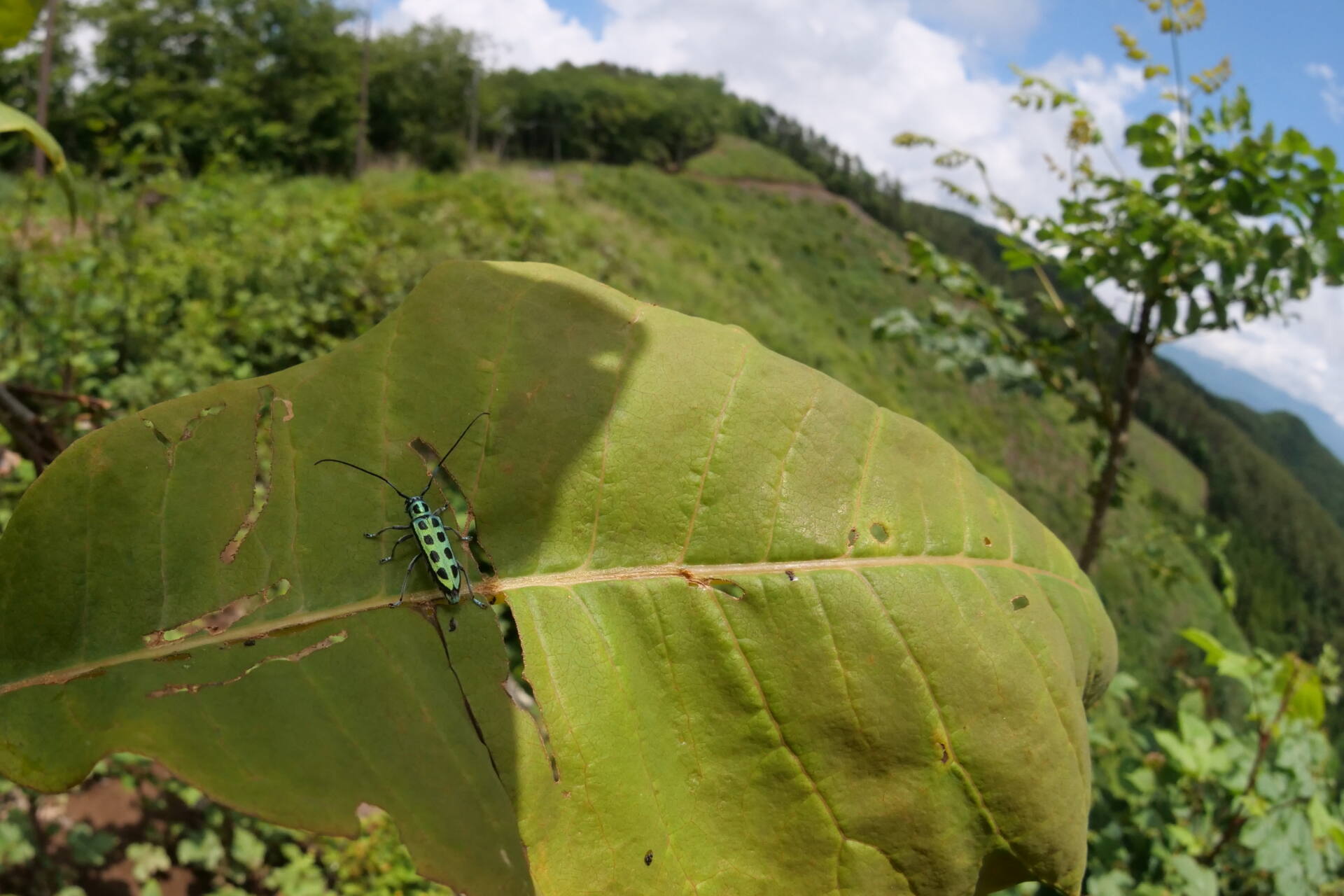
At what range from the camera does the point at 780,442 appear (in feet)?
2.55

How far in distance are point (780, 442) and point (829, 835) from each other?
0.35 m

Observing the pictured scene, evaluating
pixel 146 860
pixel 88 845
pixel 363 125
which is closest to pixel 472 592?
pixel 88 845

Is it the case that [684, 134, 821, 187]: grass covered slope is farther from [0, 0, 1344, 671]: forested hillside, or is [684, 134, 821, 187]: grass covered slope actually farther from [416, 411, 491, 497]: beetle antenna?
[416, 411, 491, 497]: beetle antenna

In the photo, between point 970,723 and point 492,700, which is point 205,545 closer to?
point 492,700

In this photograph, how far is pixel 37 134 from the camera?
0.84 m

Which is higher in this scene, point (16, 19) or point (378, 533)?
point (16, 19)

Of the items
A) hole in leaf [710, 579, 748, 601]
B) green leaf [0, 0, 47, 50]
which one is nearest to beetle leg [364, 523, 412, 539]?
hole in leaf [710, 579, 748, 601]

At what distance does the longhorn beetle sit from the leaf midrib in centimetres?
1

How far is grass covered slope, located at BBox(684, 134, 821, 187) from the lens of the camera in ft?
98.3

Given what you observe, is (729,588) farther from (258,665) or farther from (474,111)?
(474,111)

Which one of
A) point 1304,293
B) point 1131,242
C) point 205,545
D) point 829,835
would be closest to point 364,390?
point 205,545

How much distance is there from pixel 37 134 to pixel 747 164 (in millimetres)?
32711

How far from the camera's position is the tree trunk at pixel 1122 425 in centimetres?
297

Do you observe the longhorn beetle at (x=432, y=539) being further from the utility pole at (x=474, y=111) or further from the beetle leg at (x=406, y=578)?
the utility pole at (x=474, y=111)
